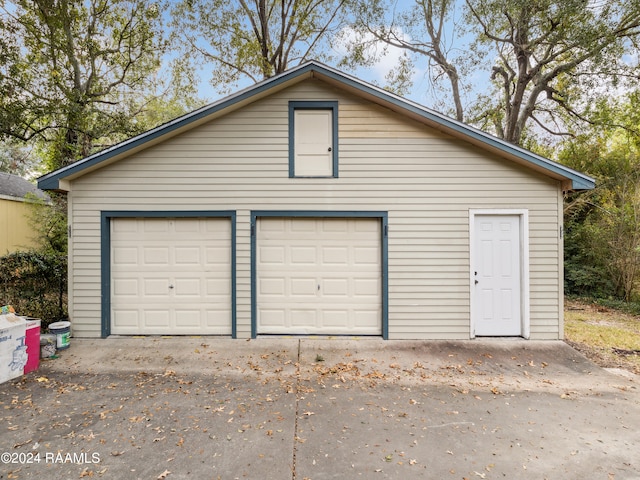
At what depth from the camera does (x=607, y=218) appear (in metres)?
9.29

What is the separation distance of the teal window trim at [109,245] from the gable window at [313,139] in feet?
5.12

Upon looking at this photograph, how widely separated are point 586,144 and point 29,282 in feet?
55.2

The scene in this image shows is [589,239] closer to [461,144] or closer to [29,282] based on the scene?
[461,144]

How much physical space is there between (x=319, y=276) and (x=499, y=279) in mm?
3264

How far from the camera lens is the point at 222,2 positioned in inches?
497

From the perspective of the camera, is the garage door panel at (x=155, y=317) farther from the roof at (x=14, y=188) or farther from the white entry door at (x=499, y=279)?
the roof at (x=14, y=188)

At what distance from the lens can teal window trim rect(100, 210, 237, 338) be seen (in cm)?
577

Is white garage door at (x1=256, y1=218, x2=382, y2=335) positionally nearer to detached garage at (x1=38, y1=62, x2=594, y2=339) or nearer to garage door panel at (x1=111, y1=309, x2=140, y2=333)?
detached garage at (x1=38, y1=62, x2=594, y2=339)

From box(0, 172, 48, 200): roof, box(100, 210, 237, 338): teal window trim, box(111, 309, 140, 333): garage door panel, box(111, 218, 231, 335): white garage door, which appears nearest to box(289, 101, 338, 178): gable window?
box(100, 210, 237, 338): teal window trim

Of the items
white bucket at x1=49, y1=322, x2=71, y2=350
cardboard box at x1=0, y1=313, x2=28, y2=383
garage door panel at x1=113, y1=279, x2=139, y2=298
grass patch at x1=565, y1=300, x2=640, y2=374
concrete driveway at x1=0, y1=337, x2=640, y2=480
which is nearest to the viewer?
concrete driveway at x1=0, y1=337, x2=640, y2=480

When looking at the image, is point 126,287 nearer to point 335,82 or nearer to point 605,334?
point 335,82

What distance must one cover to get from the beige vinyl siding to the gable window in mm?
134

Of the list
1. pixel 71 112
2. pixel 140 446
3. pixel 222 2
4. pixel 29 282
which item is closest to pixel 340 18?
pixel 222 2

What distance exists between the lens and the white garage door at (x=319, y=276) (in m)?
5.92
